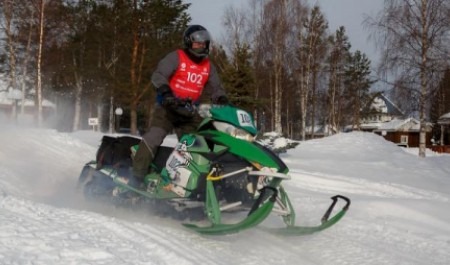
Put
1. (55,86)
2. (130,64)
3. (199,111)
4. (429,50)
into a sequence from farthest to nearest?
(55,86) → (130,64) → (429,50) → (199,111)

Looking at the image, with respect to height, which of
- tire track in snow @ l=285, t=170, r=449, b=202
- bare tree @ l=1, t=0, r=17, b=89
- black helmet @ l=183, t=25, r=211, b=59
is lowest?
tire track in snow @ l=285, t=170, r=449, b=202

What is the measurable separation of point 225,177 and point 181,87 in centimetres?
133

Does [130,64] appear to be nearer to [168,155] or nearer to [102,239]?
[168,155]

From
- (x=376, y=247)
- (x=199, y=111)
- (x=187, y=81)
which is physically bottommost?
(x=376, y=247)

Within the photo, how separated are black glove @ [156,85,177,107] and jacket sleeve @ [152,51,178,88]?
0.36 ft

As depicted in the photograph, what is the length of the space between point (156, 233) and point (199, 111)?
4.05ft

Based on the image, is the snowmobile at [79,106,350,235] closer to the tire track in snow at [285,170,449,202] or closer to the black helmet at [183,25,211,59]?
the black helmet at [183,25,211,59]

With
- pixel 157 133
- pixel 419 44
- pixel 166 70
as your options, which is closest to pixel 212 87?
pixel 166 70

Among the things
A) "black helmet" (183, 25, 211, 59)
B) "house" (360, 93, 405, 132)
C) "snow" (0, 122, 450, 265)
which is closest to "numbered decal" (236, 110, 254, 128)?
"black helmet" (183, 25, 211, 59)

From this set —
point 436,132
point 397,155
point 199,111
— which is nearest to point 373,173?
point 397,155

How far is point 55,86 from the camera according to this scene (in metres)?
36.7

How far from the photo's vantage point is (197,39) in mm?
4934

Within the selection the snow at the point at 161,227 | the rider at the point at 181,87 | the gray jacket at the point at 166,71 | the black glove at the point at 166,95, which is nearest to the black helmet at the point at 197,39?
the rider at the point at 181,87

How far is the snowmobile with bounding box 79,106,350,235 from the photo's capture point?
4.23 m
